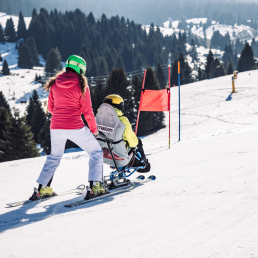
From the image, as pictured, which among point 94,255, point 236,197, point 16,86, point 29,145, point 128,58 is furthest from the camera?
point 128,58

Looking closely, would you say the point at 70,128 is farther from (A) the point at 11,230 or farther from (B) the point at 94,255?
(B) the point at 94,255

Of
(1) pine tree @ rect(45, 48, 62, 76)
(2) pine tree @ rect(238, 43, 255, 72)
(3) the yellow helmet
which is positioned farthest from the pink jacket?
(1) pine tree @ rect(45, 48, 62, 76)

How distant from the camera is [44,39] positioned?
133 m

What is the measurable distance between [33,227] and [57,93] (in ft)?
5.44

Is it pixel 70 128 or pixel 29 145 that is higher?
pixel 70 128

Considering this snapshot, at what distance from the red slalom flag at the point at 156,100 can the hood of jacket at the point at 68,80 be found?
19.0 feet

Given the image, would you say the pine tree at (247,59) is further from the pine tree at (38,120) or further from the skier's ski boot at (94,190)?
the skier's ski boot at (94,190)

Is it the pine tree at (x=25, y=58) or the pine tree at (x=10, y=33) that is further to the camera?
the pine tree at (x=10, y=33)

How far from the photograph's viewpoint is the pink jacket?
143 inches

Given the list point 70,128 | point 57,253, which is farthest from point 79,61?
point 57,253

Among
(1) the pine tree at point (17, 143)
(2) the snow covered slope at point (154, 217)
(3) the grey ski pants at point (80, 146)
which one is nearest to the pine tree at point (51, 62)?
(1) the pine tree at point (17, 143)

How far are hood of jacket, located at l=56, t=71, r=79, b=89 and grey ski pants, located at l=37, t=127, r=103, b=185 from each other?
1.90ft

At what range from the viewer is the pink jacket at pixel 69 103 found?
11.9ft

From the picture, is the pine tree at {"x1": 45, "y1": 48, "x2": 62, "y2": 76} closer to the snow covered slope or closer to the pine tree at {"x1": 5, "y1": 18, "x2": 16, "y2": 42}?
the pine tree at {"x1": 5, "y1": 18, "x2": 16, "y2": 42}
